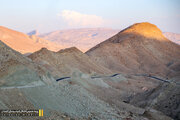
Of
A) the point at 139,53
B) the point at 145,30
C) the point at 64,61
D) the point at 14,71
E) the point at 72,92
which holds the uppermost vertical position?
the point at 14,71

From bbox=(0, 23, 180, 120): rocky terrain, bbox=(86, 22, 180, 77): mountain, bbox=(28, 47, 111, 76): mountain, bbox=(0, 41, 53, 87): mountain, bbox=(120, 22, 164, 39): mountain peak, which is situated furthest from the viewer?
bbox=(120, 22, 164, 39): mountain peak

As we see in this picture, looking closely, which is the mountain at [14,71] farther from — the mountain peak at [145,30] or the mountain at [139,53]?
the mountain peak at [145,30]

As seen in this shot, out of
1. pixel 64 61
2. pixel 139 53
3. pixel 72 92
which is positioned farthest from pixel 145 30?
pixel 72 92

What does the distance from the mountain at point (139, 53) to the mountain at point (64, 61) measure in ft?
34.1

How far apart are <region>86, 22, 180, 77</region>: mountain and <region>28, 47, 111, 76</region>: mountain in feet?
34.1

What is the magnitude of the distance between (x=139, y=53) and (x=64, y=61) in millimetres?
24358

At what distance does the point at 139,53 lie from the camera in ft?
166

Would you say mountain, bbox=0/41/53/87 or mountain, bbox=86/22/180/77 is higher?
mountain, bbox=0/41/53/87

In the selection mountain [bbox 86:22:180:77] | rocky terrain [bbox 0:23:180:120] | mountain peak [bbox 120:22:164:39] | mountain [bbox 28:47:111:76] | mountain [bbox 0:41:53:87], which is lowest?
mountain [bbox 86:22:180:77]

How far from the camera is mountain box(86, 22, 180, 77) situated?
44.8m

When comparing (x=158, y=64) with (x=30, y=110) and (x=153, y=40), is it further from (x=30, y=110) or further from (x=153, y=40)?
(x=30, y=110)

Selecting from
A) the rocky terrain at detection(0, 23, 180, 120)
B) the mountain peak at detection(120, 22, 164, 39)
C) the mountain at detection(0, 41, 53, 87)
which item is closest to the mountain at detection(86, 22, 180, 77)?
the mountain peak at detection(120, 22, 164, 39)

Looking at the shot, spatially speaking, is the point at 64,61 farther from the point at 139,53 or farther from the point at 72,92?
the point at 139,53

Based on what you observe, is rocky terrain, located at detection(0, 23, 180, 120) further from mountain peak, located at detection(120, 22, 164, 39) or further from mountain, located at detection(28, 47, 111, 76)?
mountain peak, located at detection(120, 22, 164, 39)
